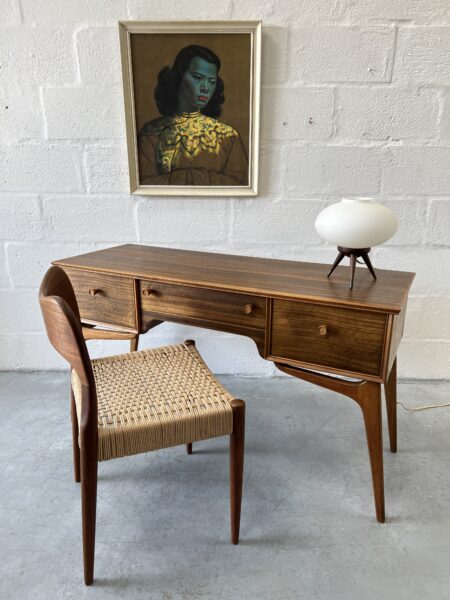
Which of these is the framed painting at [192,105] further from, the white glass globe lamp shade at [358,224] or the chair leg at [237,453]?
the chair leg at [237,453]

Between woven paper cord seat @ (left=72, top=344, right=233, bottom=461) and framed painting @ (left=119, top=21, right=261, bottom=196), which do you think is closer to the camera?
woven paper cord seat @ (left=72, top=344, right=233, bottom=461)

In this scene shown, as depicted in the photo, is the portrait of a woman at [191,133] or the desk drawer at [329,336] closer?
the desk drawer at [329,336]

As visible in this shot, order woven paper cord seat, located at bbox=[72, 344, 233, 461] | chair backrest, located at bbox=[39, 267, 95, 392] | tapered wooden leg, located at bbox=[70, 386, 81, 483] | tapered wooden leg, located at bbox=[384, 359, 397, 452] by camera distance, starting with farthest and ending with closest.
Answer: tapered wooden leg, located at bbox=[384, 359, 397, 452], tapered wooden leg, located at bbox=[70, 386, 81, 483], woven paper cord seat, located at bbox=[72, 344, 233, 461], chair backrest, located at bbox=[39, 267, 95, 392]

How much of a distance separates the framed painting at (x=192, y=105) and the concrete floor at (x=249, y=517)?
3.68 feet

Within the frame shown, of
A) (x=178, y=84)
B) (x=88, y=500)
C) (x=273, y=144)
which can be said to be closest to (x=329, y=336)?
(x=88, y=500)

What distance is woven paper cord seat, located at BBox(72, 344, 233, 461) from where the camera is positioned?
111 centimetres

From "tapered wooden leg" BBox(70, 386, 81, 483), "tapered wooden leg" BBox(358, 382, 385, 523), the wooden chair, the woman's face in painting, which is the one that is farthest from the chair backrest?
the woman's face in painting

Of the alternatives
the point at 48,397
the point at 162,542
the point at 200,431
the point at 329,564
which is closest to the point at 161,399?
the point at 200,431

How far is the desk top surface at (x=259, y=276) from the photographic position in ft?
4.03

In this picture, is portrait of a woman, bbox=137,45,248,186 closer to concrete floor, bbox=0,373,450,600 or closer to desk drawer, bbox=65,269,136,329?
desk drawer, bbox=65,269,136,329

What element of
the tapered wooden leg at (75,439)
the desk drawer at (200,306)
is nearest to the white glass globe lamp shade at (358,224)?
the desk drawer at (200,306)

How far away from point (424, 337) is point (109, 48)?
6.46 feet

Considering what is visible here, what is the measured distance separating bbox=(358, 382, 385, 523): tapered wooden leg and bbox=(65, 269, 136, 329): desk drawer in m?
0.81

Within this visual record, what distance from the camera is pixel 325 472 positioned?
157cm
